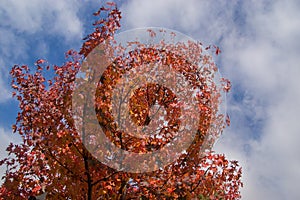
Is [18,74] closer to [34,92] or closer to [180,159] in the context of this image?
[34,92]

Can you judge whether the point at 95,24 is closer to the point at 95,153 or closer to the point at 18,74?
the point at 18,74

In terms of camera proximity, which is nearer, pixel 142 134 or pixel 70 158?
pixel 70 158

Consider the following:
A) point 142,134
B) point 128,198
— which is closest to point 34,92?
point 142,134

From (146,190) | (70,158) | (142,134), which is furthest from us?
(142,134)

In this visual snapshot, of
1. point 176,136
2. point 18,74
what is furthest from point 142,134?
point 18,74

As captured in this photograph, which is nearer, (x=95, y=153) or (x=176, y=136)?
(x=95, y=153)

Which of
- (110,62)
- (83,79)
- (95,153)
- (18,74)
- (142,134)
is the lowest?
(95,153)

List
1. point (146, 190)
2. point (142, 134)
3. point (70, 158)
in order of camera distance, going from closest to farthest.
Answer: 1. point (70, 158)
2. point (146, 190)
3. point (142, 134)

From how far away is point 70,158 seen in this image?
7.12 m

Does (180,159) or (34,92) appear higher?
(34,92)

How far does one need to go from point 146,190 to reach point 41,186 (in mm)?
2694

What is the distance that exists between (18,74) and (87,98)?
2883 mm

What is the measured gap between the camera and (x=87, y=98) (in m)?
7.26

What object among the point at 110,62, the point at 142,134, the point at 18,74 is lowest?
the point at 142,134
